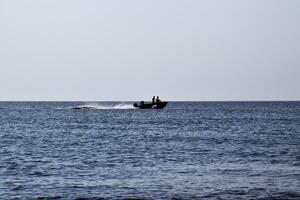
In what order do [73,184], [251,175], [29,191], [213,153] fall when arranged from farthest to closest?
[213,153]
[251,175]
[73,184]
[29,191]

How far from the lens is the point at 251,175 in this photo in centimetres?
3291

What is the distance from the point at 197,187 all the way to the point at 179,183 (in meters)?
1.50

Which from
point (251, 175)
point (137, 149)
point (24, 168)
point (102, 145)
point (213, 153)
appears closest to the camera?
point (251, 175)

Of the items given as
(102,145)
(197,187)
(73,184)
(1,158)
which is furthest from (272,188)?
(102,145)

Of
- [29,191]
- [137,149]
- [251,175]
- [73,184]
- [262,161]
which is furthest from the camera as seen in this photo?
[137,149]

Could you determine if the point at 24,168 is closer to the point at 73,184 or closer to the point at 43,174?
the point at 43,174

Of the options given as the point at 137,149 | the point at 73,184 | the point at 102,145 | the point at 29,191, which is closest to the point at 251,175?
the point at 73,184

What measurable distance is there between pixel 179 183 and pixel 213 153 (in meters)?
15.9

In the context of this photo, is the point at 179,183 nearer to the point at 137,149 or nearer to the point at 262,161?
the point at 262,161

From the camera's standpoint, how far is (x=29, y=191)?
28.0 m

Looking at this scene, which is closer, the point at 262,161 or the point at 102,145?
the point at 262,161

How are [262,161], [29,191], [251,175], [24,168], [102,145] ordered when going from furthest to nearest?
[102,145] < [262,161] < [24,168] < [251,175] < [29,191]

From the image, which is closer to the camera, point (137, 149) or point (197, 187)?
point (197, 187)

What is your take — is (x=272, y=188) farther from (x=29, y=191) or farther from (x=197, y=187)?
(x=29, y=191)
